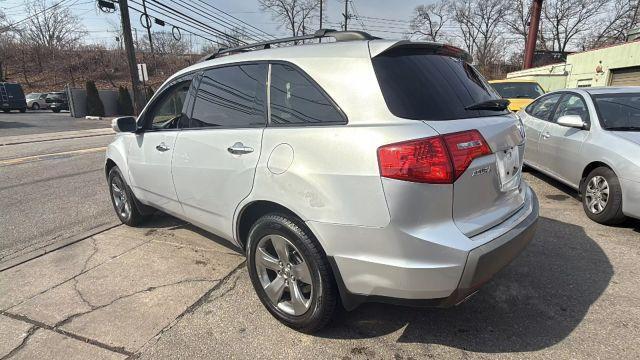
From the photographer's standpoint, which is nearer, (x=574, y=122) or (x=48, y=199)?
(x=574, y=122)

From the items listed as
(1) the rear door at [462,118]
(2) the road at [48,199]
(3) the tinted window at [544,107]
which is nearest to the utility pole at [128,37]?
(2) the road at [48,199]

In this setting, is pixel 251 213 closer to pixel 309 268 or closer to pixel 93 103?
pixel 309 268

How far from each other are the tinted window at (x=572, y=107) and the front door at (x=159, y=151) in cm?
486

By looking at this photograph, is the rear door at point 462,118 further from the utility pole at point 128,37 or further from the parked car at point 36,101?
the parked car at point 36,101

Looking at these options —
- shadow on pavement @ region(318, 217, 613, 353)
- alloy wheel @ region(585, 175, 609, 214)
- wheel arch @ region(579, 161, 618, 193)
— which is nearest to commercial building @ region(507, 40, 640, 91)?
wheel arch @ region(579, 161, 618, 193)

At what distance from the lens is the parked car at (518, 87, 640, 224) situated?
4.22 meters

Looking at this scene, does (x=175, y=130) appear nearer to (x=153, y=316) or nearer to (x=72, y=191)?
(x=153, y=316)

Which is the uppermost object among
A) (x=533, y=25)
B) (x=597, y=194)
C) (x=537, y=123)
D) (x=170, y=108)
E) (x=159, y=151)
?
(x=533, y=25)

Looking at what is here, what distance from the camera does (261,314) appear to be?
291 cm

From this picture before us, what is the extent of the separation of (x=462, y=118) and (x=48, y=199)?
635cm

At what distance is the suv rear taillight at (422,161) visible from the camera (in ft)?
6.70

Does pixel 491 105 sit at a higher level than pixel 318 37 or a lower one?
lower

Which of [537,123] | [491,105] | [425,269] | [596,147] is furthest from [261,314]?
[537,123]

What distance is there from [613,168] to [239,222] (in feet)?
13.3
